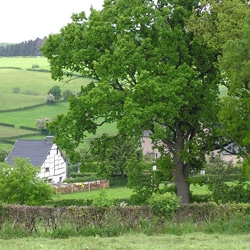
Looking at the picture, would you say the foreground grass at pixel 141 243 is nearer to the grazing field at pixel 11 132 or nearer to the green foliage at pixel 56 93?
the grazing field at pixel 11 132

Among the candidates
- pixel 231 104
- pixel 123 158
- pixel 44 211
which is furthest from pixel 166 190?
pixel 123 158

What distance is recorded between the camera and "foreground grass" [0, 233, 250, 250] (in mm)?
18047

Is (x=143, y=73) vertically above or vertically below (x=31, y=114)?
below

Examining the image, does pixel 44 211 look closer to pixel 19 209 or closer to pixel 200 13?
pixel 19 209

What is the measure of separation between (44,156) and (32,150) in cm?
248

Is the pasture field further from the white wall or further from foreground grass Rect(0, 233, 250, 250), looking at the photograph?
foreground grass Rect(0, 233, 250, 250)

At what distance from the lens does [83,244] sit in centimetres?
1947

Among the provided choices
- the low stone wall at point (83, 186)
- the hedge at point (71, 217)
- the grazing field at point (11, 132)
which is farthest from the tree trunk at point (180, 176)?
the grazing field at point (11, 132)

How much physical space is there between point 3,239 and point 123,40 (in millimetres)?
15466

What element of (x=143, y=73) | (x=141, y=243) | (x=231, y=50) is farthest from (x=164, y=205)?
(x=143, y=73)

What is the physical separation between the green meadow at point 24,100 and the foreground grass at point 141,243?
8150 cm

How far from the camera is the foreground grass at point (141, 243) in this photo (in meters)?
18.0

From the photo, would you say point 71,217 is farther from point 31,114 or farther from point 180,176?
point 31,114

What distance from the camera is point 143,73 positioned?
32.6m
